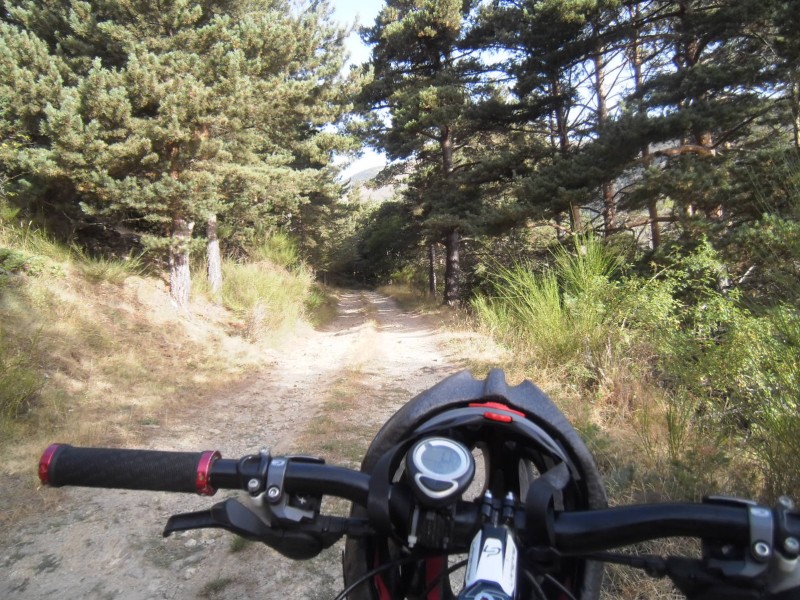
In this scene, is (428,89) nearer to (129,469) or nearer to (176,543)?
(176,543)

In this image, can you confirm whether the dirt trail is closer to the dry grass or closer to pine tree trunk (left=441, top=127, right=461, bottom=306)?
the dry grass

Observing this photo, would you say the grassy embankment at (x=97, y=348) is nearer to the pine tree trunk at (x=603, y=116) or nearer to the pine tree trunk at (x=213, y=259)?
the pine tree trunk at (x=213, y=259)

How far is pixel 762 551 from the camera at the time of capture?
0.79 meters

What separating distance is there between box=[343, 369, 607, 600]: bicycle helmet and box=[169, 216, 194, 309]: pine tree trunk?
31.2ft

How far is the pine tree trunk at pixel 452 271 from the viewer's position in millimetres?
17828

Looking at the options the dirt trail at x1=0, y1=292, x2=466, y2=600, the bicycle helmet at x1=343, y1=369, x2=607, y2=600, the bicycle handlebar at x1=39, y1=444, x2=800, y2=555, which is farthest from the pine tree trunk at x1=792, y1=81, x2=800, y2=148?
the bicycle handlebar at x1=39, y1=444, x2=800, y2=555

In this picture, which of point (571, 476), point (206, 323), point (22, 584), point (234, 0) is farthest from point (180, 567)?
point (234, 0)

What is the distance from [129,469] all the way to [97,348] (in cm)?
694

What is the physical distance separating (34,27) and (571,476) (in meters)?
11.5

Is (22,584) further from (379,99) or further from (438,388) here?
(379,99)

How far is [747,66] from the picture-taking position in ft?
27.6

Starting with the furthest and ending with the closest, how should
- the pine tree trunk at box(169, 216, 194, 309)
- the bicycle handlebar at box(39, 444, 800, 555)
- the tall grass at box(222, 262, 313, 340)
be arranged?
the tall grass at box(222, 262, 313, 340)
the pine tree trunk at box(169, 216, 194, 309)
the bicycle handlebar at box(39, 444, 800, 555)

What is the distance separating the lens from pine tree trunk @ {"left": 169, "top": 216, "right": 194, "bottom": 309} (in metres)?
9.76

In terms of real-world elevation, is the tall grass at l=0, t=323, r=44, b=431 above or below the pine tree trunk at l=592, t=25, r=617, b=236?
below
